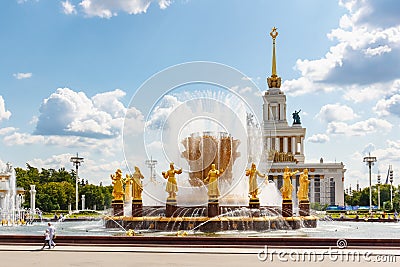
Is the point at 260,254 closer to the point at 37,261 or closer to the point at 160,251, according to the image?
the point at 160,251

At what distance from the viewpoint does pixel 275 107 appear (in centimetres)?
11538

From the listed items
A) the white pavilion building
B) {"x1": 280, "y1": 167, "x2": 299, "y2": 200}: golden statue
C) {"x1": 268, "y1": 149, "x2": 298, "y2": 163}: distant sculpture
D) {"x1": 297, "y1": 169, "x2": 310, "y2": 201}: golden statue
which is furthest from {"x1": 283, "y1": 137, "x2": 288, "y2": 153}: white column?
{"x1": 280, "y1": 167, "x2": 299, "y2": 200}: golden statue

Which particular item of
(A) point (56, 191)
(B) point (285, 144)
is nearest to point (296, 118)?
(B) point (285, 144)

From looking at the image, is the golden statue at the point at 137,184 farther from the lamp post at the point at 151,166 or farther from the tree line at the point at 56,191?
the tree line at the point at 56,191

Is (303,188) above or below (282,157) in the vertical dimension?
below

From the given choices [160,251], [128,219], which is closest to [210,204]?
[128,219]

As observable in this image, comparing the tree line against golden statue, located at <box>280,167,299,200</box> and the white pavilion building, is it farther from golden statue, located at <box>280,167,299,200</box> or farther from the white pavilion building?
golden statue, located at <box>280,167,299,200</box>

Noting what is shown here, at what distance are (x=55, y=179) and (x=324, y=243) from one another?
94548 mm

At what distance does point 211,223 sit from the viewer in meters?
25.3

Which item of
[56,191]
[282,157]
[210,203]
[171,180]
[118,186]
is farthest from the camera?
[282,157]

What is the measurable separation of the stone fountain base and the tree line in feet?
177

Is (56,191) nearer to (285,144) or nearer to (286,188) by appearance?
(285,144)

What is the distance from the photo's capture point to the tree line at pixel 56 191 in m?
79.2

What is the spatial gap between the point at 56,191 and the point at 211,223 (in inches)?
2360
